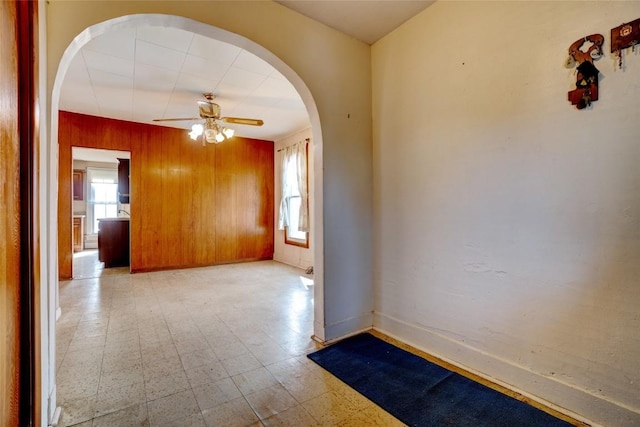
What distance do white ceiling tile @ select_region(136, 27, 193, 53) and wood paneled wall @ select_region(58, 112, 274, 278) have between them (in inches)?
123

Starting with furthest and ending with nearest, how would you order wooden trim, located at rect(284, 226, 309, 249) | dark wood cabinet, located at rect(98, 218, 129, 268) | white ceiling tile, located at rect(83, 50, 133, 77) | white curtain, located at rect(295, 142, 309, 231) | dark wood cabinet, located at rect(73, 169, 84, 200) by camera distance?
dark wood cabinet, located at rect(73, 169, 84, 200)
dark wood cabinet, located at rect(98, 218, 129, 268)
wooden trim, located at rect(284, 226, 309, 249)
white curtain, located at rect(295, 142, 309, 231)
white ceiling tile, located at rect(83, 50, 133, 77)

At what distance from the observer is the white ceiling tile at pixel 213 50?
2.64 m

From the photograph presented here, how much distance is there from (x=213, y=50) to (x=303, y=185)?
2923 millimetres

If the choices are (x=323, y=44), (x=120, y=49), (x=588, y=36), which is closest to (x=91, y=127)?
(x=120, y=49)

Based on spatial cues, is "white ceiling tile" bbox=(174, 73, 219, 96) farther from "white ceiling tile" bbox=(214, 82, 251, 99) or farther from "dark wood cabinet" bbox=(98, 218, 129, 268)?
"dark wood cabinet" bbox=(98, 218, 129, 268)

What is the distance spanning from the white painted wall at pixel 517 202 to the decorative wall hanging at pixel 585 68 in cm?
3

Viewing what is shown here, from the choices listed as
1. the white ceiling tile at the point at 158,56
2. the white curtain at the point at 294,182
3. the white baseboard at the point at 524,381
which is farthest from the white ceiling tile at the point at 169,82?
the white baseboard at the point at 524,381

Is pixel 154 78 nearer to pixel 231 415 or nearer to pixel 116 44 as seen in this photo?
pixel 116 44

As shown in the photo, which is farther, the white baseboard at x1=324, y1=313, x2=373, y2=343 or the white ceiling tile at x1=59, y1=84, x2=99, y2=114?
the white ceiling tile at x1=59, y1=84, x2=99, y2=114

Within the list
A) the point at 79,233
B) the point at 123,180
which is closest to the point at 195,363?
the point at 123,180

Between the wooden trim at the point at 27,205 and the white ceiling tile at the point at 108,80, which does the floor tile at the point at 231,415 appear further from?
the white ceiling tile at the point at 108,80

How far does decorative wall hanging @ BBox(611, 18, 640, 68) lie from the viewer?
4.50 feet

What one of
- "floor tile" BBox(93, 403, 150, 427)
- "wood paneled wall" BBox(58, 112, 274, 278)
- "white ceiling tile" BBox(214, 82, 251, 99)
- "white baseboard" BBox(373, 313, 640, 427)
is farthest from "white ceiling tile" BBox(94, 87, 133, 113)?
"white baseboard" BBox(373, 313, 640, 427)

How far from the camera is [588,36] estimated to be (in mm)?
1514
